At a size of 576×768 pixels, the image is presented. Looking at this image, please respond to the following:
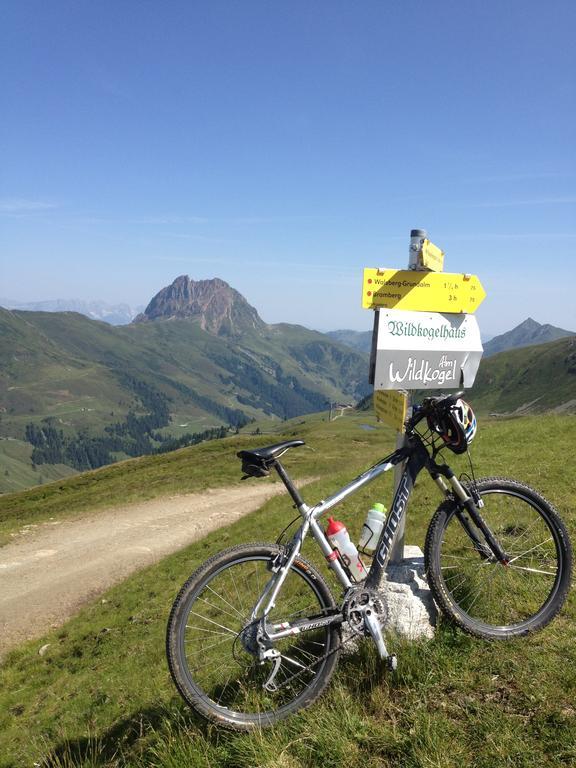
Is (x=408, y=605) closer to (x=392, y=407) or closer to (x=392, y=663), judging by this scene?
(x=392, y=663)

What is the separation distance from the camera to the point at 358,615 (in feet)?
16.8

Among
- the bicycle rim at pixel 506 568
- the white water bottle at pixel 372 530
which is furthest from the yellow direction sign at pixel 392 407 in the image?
the bicycle rim at pixel 506 568

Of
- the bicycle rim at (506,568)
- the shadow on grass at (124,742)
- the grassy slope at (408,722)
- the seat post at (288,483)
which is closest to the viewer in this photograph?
the grassy slope at (408,722)

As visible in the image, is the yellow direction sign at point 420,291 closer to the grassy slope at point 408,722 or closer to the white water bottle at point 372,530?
the white water bottle at point 372,530

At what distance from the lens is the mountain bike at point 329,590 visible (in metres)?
4.78

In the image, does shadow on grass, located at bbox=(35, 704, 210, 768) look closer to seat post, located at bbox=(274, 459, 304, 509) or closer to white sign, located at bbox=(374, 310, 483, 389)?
seat post, located at bbox=(274, 459, 304, 509)

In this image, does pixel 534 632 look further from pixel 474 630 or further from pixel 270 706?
pixel 270 706

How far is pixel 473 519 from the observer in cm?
553

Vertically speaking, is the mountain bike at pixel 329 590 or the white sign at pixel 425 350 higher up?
the white sign at pixel 425 350

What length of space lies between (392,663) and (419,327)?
3842 millimetres

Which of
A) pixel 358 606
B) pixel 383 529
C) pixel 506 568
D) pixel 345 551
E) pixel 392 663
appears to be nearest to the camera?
pixel 392 663

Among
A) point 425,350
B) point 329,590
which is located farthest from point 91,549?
point 425,350

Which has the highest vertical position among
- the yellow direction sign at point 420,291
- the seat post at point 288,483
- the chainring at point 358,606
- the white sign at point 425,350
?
the yellow direction sign at point 420,291

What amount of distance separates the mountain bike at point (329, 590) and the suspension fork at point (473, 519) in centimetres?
1
